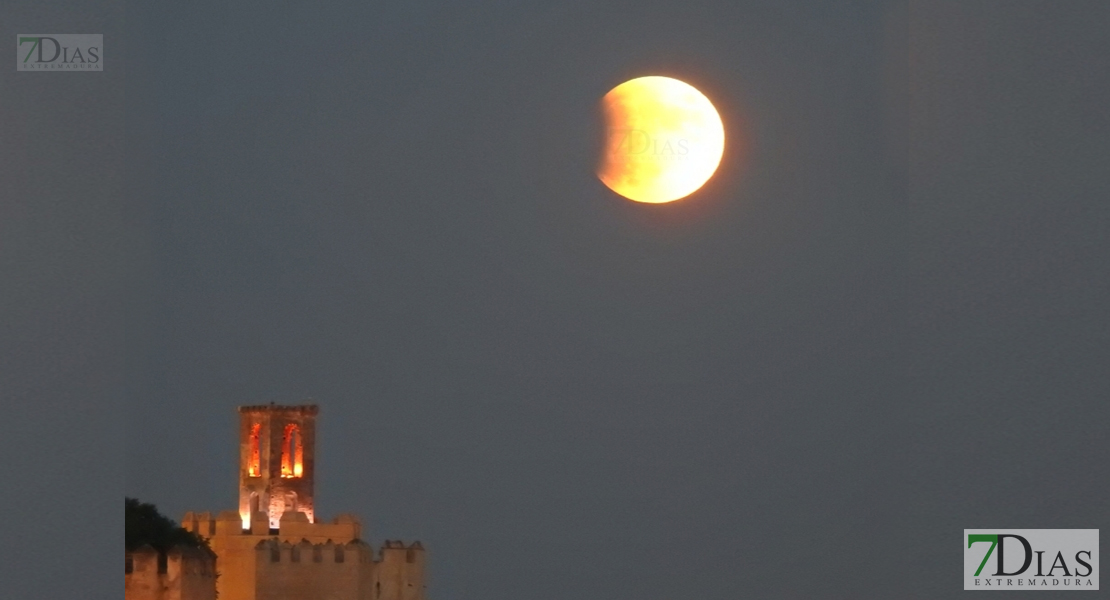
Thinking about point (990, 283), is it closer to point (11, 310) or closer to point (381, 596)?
point (11, 310)

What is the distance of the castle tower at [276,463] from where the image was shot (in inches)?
913

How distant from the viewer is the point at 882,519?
38.7 ft

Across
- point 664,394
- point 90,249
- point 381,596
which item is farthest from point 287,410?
point 90,249

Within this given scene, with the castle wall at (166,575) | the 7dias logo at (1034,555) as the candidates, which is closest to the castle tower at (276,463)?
the castle wall at (166,575)

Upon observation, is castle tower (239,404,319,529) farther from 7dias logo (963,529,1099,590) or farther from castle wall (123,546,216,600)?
7dias logo (963,529,1099,590)

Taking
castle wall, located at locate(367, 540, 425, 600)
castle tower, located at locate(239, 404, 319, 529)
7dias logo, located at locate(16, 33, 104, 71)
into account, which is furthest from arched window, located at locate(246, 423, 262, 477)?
7dias logo, located at locate(16, 33, 104, 71)

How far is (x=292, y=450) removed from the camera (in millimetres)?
23297

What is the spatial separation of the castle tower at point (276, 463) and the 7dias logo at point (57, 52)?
1691 cm

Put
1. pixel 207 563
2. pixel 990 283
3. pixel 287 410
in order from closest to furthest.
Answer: pixel 990 283 → pixel 207 563 → pixel 287 410

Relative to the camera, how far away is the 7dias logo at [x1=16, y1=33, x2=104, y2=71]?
625 centimetres

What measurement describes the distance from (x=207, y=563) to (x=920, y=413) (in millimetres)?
11608

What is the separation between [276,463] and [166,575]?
7.96 metres

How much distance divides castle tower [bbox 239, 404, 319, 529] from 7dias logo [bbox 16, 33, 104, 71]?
1691 cm

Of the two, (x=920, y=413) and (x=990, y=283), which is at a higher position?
(x=990, y=283)
